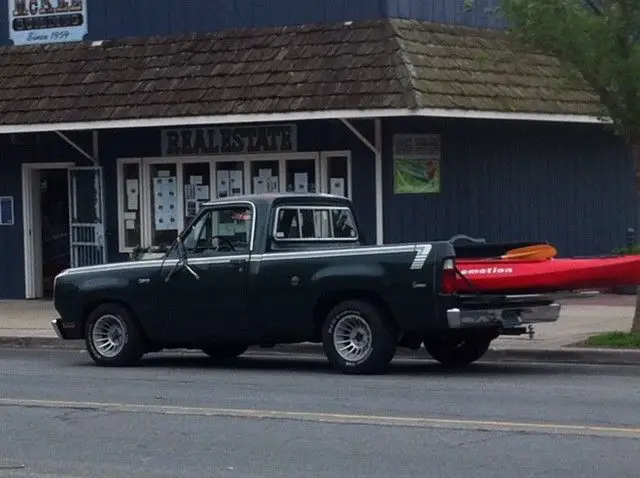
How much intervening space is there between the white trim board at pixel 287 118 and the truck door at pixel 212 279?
506cm

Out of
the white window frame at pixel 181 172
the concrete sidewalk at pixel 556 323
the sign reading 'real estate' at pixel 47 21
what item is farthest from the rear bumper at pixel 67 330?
the sign reading 'real estate' at pixel 47 21

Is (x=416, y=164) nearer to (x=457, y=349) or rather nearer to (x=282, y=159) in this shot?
(x=282, y=159)

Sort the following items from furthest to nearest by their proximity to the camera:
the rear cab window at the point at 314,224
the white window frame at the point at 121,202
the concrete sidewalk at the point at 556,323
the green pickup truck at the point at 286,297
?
the white window frame at the point at 121,202 < the concrete sidewalk at the point at 556,323 < the rear cab window at the point at 314,224 < the green pickup truck at the point at 286,297

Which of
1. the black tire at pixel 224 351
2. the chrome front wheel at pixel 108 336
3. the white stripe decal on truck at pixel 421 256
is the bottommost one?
the black tire at pixel 224 351

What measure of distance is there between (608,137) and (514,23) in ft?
30.5

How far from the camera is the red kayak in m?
14.9

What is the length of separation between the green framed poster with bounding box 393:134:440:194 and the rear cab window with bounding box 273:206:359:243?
5547 mm

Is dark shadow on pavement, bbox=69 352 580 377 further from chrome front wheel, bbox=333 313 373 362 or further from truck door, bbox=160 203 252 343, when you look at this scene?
truck door, bbox=160 203 252 343

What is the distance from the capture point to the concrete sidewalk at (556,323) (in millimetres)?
18125

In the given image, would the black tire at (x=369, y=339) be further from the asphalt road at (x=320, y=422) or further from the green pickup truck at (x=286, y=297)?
the asphalt road at (x=320, y=422)

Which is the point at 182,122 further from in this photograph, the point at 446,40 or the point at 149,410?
the point at 149,410

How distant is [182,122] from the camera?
2220 cm

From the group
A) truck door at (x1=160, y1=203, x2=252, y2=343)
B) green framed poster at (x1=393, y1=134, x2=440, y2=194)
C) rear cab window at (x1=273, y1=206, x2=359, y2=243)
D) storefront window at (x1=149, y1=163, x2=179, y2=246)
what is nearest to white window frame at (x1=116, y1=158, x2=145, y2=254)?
storefront window at (x1=149, y1=163, x2=179, y2=246)

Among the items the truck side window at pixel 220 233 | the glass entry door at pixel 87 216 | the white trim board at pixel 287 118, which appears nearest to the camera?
the truck side window at pixel 220 233
